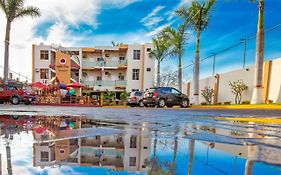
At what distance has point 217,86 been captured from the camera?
28703mm

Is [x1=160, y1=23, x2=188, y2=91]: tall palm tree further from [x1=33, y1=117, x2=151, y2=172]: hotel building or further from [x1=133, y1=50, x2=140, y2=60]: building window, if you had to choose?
[x1=33, y1=117, x2=151, y2=172]: hotel building

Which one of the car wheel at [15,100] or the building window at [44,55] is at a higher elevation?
the building window at [44,55]

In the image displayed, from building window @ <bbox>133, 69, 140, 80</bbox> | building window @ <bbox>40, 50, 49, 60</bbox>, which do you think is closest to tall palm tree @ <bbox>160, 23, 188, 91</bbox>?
building window @ <bbox>133, 69, 140, 80</bbox>

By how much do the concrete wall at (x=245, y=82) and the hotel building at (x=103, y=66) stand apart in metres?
16.2

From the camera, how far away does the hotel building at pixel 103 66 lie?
46875 millimetres

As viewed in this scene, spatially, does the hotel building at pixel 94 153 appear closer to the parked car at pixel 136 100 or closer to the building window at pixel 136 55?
the parked car at pixel 136 100

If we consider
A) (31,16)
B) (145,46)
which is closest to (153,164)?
(31,16)

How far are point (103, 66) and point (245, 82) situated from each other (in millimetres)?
28885

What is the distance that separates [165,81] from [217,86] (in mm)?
21837

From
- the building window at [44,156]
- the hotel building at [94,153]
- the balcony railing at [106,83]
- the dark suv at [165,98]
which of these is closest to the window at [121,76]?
the balcony railing at [106,83]

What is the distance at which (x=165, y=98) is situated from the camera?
23562 mm

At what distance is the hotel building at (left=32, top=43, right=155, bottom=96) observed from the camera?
1845 inches

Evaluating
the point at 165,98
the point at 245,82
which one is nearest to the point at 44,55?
the point at 165,98

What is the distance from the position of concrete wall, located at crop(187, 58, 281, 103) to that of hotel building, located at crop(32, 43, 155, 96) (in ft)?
53.2
